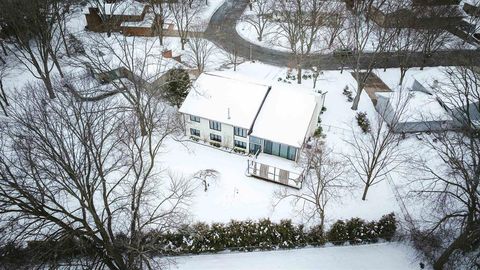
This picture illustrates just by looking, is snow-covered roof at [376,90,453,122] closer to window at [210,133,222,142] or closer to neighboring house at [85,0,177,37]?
window at [210,133,222,142]

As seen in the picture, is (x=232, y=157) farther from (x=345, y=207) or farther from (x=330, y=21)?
(x=330, y=21)

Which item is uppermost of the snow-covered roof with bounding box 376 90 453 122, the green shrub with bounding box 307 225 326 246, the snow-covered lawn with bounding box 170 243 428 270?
the snow-covered roof with bounding box 376 90 453 122

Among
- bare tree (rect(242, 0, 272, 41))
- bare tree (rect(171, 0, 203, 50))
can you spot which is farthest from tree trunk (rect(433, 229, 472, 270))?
bare tree (rect(171, 0, 203, 50))

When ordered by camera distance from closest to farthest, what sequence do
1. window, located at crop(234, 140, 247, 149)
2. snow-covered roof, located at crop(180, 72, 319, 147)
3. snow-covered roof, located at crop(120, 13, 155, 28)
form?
snow-covered roof, located at crop(180, 72, 319, 147), window, located at crop(234, 140, 247, 149), snow-covered roof, located at crop(120, 13, 155, 28)

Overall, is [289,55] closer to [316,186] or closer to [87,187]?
[316,186]

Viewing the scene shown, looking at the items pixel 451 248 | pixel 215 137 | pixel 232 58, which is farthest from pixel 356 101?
pixel 451 248

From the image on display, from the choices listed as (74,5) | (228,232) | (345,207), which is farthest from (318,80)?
(74,5)

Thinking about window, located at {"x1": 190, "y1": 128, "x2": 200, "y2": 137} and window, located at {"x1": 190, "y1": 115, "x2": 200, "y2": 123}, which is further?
window, located at {"x1": 190, "y1": 128, "x2": 200, "y2": 137}
